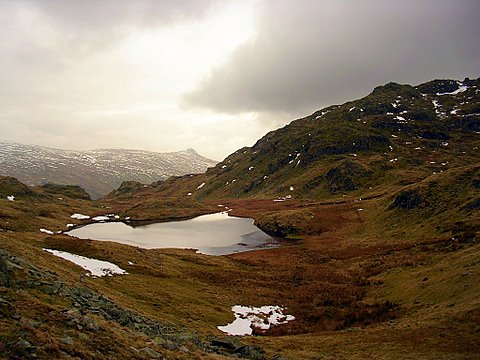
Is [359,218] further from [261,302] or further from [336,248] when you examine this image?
[261,302]

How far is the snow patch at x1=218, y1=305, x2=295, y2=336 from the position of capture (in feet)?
125

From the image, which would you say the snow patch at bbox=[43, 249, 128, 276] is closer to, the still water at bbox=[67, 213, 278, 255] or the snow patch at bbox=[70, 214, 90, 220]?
the still water at bbox=[67, 213, 278, 255]

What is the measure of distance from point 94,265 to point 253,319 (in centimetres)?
2253

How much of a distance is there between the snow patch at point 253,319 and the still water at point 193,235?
45.2m

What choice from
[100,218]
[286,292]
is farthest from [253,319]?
[100,218]

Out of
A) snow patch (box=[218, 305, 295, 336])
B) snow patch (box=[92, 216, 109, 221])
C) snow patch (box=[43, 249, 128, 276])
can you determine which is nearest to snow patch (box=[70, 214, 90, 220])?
snow patch (box=[92, 216, 109, 221])

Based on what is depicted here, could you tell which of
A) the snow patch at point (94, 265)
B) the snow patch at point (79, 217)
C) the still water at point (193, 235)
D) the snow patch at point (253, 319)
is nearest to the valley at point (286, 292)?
the snow patch at point (253, 319)

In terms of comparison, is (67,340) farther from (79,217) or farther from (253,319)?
(79,217)

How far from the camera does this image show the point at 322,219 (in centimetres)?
12419

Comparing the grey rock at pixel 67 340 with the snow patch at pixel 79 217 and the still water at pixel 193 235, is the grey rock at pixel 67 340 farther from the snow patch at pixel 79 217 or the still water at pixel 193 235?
the snow patch at pixel 79 217

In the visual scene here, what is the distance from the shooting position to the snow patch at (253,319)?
38219 millimetres

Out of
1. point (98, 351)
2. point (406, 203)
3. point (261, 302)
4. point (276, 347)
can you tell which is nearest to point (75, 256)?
point (261, 302)

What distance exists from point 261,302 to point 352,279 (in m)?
18.7

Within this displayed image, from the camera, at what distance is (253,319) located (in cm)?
4188
